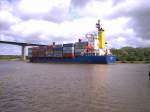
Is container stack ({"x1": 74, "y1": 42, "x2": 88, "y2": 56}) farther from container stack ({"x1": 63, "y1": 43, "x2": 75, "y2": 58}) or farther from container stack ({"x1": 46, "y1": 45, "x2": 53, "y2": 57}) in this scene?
container stack ({"x1": 46, "y1": 45, "x2": 53, "y2": 57})

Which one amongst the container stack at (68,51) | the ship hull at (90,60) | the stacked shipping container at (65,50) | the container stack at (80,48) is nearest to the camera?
the ship hull at (90,60)

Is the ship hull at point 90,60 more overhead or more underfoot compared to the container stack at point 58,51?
more underfoot

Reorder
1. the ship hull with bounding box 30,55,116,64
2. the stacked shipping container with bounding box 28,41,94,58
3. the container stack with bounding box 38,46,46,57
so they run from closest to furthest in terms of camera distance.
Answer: the ship hull with bounding box 30,55,116,64 < the stacked shipping container with bounding box 28,41,94,58 < the container stack with bounding box 38,46,46,57

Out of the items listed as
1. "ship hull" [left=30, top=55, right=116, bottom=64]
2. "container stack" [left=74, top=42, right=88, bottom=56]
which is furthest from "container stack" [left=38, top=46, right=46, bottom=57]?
"container stack" [left=74, top=42, right=88, bottom=56]

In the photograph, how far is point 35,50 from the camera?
14688 cm

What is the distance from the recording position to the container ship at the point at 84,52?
356 ft

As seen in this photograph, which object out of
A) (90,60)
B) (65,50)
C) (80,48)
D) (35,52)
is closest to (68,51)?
(65,50)

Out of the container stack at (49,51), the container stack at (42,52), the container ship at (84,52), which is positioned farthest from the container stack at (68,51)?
the container stack at (42,52)

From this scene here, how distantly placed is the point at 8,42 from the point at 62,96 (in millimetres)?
146197

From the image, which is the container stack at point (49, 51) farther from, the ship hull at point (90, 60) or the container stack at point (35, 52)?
the container stack at point (35, 52)

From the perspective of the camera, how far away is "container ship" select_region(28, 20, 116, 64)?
108400 mm

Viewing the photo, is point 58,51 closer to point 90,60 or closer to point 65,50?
point 65,50

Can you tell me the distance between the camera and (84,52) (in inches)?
4491

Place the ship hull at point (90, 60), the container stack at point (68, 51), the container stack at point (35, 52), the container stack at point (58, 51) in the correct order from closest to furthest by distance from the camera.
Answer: the ship hull at point (90, 60) → the container stack at point (68, 51) → the container stack at point (58, 51) → the container stack at point (35, 52)
